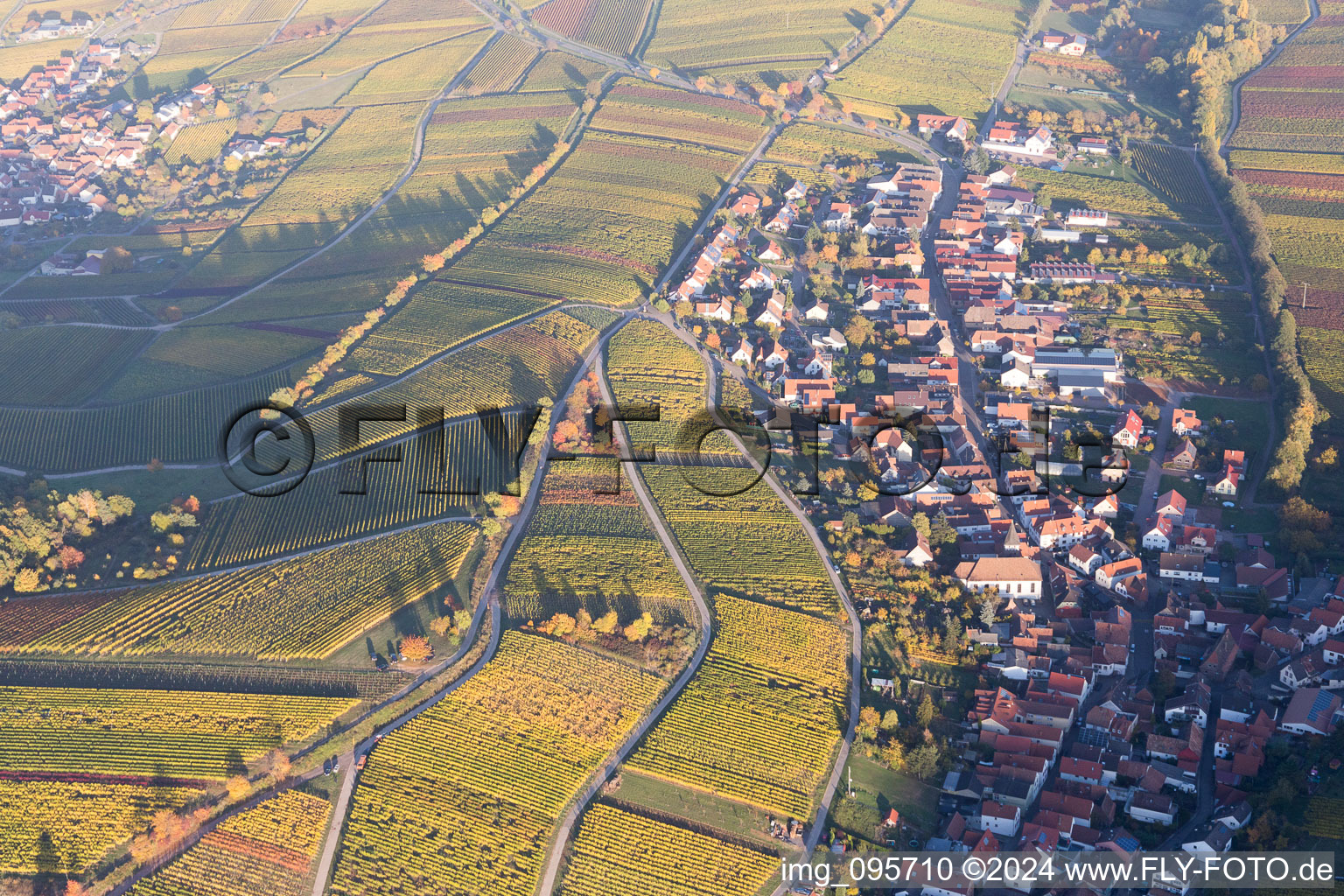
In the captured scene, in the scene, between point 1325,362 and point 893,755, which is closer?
point 893,755

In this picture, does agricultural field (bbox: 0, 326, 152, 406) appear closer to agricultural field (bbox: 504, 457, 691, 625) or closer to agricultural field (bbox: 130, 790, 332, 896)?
agricultural field (bbox: 504, 457, 691, 625)

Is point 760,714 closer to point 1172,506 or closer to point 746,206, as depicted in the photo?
point 1172,506

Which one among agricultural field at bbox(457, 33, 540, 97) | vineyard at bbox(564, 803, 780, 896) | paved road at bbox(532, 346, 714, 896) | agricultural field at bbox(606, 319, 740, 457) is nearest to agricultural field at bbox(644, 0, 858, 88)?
agricultural field at bbox(457, 33, 540, 97)

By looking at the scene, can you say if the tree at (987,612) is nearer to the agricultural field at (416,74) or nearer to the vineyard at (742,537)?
the vineyard at (742,537)

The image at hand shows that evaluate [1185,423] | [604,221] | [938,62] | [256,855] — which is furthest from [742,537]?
[938,62]

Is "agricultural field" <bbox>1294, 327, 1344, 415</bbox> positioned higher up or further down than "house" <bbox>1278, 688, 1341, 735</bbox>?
higher up
